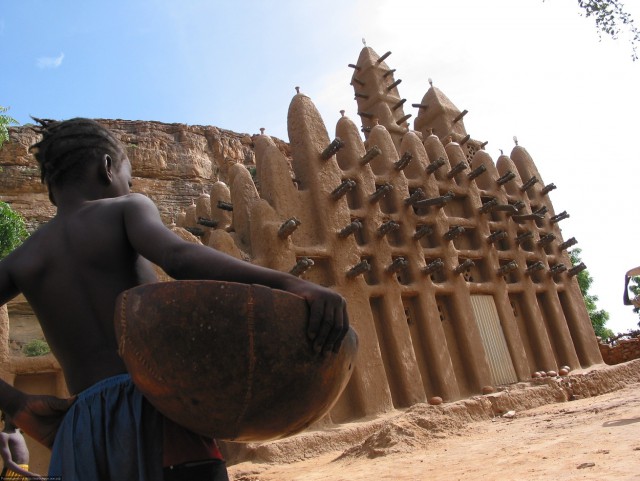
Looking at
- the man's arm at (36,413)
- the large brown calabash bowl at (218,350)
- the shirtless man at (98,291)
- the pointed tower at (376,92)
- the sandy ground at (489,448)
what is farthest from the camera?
the pointed tower at (376,92)

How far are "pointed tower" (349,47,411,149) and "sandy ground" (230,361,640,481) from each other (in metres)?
9.29

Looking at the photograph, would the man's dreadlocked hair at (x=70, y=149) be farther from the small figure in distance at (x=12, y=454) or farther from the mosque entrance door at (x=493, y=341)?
the mosque entrance door at (x=493, y=341)

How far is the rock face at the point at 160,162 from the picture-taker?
2859cm

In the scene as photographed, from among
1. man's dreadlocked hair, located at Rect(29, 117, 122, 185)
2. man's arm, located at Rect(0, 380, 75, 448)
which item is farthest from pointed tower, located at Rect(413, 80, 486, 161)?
man's arm, located at Rect(0, 380, 75, 448)

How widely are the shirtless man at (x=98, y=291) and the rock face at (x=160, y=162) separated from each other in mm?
27602

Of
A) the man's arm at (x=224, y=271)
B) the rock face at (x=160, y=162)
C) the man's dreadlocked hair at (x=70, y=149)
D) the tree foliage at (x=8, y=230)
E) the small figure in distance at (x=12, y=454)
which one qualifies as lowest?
the small figure in distance at (x=12, y=454)

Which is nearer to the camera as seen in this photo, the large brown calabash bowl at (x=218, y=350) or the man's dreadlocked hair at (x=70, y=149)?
the large brown calabash bowl at (x=218, y=350)

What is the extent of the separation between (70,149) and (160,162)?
3228 centimetres

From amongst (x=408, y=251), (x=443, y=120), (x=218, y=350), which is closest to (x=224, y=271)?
(x=218, y=350)

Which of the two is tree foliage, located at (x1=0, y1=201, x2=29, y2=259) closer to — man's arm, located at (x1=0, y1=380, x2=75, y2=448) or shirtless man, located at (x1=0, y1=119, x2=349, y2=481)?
shirtless man, located at (x1=0, y1=119, x2=349, y2=481)

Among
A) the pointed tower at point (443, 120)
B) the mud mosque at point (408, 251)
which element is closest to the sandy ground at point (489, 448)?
the mud mosque at point (408, 251)

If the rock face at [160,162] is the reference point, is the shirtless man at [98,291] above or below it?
A: below

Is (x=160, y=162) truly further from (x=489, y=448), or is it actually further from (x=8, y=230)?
(x=489, y=448)

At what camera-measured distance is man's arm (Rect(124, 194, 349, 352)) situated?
170cm
